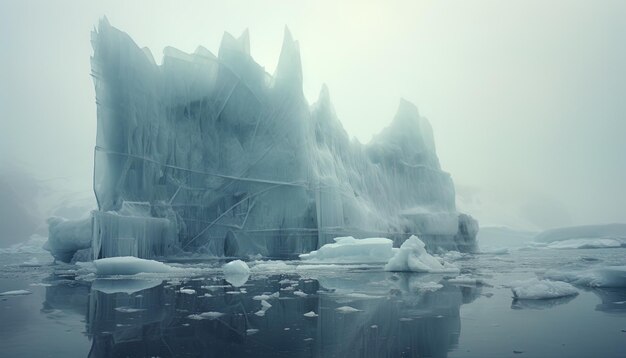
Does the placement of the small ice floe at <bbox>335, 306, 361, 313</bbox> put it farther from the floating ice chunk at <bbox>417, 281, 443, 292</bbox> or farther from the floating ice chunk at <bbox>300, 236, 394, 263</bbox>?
the floating ice chunk at <bbox>300, 236, 394, 263</bbox>

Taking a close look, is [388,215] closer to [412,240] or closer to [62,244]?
[412,240]

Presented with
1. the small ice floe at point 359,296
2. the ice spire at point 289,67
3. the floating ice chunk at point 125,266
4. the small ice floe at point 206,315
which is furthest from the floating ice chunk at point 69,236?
the small ice floe at point 206,315

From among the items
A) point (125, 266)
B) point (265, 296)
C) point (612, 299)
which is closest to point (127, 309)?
point (265, 296)

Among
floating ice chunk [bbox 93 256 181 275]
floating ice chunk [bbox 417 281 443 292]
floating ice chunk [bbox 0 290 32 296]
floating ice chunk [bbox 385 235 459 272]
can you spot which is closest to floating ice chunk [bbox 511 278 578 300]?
floating ice chunk [bbox 417 281 443 292]

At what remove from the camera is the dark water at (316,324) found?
4.20m

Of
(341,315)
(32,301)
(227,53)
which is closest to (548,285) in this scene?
(341,315)

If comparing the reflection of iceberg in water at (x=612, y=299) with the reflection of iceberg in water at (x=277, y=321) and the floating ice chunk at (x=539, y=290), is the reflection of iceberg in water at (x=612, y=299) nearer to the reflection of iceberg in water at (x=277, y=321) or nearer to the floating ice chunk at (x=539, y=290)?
the floating ice chunk at (x=539, y=290)

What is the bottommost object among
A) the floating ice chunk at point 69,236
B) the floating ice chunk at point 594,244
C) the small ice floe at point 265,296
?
the small ice floe at point 265,296

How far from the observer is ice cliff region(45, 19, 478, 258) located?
700 inches

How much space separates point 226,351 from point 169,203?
16.2 meters

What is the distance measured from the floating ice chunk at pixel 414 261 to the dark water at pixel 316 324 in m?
4.33

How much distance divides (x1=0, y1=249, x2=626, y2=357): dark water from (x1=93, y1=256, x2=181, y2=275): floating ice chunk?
→ 379 cm

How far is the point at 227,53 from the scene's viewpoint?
2103cm

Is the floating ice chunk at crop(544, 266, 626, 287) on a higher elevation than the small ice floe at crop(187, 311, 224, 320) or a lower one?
higher
